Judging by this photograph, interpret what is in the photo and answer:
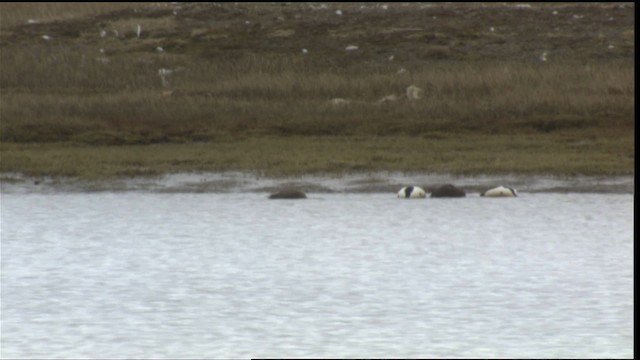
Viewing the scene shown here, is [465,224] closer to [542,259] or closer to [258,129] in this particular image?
[542,259]

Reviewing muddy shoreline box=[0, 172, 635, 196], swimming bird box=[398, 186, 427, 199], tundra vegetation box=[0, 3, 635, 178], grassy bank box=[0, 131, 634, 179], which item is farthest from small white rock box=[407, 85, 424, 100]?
swimming bird box=[398, 186, 427, 199]

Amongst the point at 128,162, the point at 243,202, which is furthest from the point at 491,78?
the point at 243,202

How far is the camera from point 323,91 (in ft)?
77.7

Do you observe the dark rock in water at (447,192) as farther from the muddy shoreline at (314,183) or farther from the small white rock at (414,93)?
the small white rock at (414,93)

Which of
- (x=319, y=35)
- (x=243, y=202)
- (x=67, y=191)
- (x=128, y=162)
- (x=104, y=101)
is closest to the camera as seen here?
(x=243, y=202)

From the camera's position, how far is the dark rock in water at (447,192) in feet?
53.5

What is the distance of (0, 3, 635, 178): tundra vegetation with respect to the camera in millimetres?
18844

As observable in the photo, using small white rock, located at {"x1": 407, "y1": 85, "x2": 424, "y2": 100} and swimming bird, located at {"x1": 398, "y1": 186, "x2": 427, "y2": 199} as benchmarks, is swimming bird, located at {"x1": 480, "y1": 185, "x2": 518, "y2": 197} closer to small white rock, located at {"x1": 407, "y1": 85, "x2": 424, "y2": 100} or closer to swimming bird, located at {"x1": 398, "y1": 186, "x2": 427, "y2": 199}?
swimming bird, located at {"x1": 398, "y1": 186, "x2": 427, "y2": 199}

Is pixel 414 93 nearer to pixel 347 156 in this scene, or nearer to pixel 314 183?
pixel 347 156

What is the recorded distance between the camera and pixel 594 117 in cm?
2103

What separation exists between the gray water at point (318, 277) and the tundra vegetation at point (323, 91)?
2435 mm

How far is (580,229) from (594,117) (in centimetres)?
758

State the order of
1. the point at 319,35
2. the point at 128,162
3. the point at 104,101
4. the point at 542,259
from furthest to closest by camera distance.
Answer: the point at 319,35 → the point at 104,101 → the point at 128,162 → the point at 542,259

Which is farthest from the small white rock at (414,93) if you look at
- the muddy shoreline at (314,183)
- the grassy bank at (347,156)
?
the muddy shoreline at (314,183)
